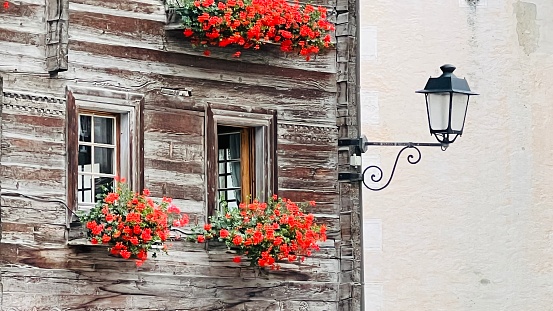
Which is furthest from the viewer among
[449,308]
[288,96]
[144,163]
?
[449,308]

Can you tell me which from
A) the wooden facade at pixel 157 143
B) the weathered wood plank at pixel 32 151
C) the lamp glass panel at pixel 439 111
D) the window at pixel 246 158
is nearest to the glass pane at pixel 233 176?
the window at pixel 246 158

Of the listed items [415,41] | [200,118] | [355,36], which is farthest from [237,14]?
[415,41]

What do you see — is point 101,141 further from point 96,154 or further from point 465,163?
point 465,163

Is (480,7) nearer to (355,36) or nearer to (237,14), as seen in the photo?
(355,36)

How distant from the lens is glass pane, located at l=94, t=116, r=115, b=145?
11047 mm

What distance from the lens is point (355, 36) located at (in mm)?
12617

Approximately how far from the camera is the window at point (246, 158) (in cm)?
1190

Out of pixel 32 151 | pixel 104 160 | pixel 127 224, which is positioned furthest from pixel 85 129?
pixel 127 224

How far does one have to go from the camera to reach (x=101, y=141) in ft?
36.3

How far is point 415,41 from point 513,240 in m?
2.18

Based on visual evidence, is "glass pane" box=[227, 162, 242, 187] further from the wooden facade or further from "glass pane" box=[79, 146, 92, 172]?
"glass pane" box=[79, 146, 92, 172]

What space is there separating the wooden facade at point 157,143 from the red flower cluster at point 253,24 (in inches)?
8.1

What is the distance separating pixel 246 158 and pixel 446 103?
1629 millimetres

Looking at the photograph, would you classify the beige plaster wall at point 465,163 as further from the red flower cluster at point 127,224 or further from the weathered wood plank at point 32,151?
the weathered wood plank at point 32,151
